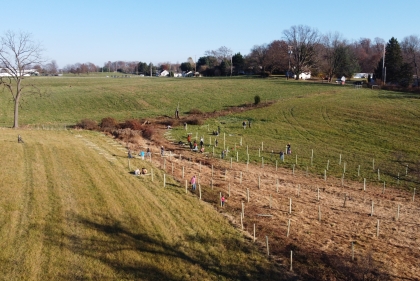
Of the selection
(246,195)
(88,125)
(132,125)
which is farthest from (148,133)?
(246,195)

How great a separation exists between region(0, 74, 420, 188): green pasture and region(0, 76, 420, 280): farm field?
0.27 m

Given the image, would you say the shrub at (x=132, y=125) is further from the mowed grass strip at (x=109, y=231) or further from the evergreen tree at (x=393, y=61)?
the evergreen tree at (x=393, y=61)

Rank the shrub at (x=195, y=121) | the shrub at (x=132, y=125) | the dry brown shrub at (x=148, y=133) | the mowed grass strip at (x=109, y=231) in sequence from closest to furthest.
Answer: the mowed grass strip at (x=109, y=231) < the dry brown shrub at (x=148, y=133) < the shrub at (x=132, y=125) < the shrub at (x=195, y=121)

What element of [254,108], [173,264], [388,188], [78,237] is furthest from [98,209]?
[254,108]

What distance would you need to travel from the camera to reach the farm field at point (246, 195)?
55.3 ft

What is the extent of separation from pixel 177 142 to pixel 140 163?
42.2 ft

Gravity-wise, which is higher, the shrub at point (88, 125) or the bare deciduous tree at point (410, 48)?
the bare deciduous tree at point (410, 48)

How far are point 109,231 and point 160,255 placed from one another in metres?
3.05

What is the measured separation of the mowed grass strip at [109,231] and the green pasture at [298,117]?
53.7 feet

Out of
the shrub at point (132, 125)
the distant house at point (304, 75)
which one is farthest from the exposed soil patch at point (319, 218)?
the distant house at point (304, 75)

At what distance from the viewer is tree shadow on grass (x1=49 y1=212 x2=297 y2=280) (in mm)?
15633

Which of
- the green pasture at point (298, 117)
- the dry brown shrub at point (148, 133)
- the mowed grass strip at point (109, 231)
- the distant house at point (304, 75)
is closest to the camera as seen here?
the mowed grass strip at point (109, 231)

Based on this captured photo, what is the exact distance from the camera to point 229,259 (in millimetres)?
16906

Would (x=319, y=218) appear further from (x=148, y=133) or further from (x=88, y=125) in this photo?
(x=88, y=125)
